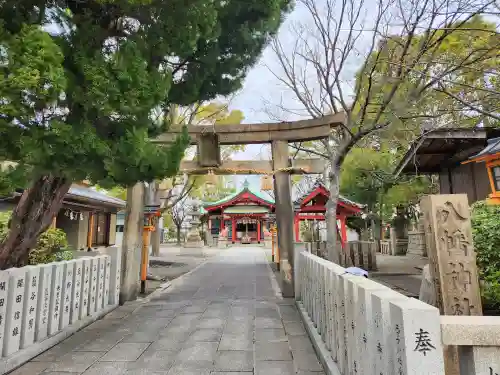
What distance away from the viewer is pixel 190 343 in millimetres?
4348

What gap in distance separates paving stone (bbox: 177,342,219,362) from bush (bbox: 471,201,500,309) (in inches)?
151

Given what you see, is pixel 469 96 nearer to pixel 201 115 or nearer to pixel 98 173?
pixel 98 173

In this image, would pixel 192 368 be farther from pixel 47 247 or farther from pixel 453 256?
pixel 47 247

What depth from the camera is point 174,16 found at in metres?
3.56

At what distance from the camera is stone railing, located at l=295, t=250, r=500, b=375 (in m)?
1.59

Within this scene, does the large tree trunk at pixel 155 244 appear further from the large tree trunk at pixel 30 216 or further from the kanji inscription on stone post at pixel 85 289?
the large tree trunk at pixel 30 216

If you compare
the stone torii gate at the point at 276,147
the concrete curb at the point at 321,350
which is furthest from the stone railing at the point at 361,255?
the concrete curb at the point at 321,350

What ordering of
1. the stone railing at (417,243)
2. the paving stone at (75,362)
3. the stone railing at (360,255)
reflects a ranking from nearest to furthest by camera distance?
the paving stone at (75,362)
the stone railing at (360,255)
the stone railing at (417,243)

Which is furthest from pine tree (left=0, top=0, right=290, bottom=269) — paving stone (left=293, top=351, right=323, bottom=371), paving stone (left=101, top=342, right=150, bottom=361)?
paving stone (left=293, top=351, right=323, bottom=371)

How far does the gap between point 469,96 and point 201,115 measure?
1108 cm

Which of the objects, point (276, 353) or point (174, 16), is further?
point (276, 353)

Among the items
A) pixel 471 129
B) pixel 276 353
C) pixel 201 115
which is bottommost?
pixel 276 353

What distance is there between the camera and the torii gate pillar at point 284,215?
7.19 meters

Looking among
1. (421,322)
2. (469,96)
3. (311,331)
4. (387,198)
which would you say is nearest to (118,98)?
(421,322)
